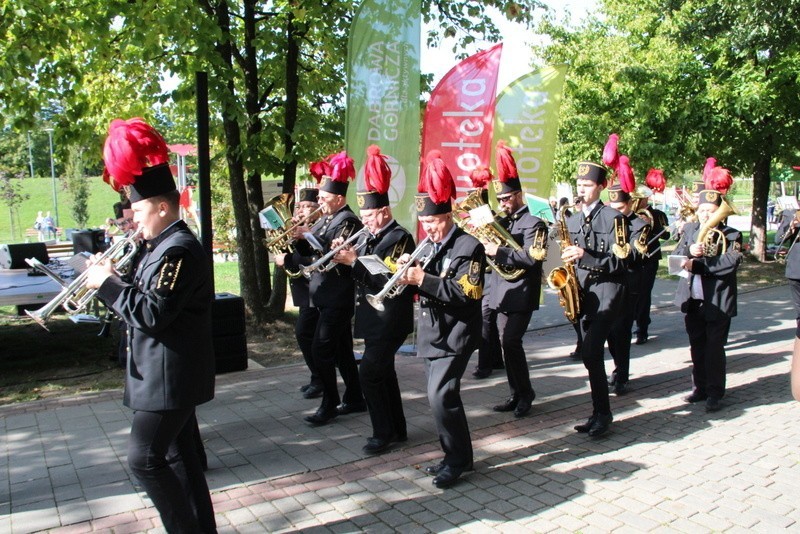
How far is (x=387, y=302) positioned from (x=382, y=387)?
0.69m

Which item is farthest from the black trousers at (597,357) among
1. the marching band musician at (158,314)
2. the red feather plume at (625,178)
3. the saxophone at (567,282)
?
the marching band musician at (158,314)

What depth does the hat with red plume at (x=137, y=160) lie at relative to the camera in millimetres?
3576

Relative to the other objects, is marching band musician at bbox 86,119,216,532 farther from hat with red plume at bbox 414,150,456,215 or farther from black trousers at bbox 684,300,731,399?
black trousers at bbox 684,300,731,399

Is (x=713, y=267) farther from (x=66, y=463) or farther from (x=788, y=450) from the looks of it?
(x=66, y=463)

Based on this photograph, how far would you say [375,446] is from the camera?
5.59 metres

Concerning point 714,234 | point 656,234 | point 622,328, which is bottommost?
point 622,328

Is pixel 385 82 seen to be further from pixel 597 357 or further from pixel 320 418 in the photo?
pixel 597 357

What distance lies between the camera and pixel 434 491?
493cm

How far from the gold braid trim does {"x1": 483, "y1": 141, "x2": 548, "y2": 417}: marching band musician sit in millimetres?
1422

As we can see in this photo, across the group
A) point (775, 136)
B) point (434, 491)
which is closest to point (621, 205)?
point (434, 491)

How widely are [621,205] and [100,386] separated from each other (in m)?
5.83

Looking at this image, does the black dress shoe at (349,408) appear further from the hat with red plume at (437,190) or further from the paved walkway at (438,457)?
the hat with red plume at (437,190)

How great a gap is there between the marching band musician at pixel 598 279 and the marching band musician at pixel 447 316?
4.07ft

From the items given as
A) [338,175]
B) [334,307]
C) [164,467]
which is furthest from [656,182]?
[164,467]
